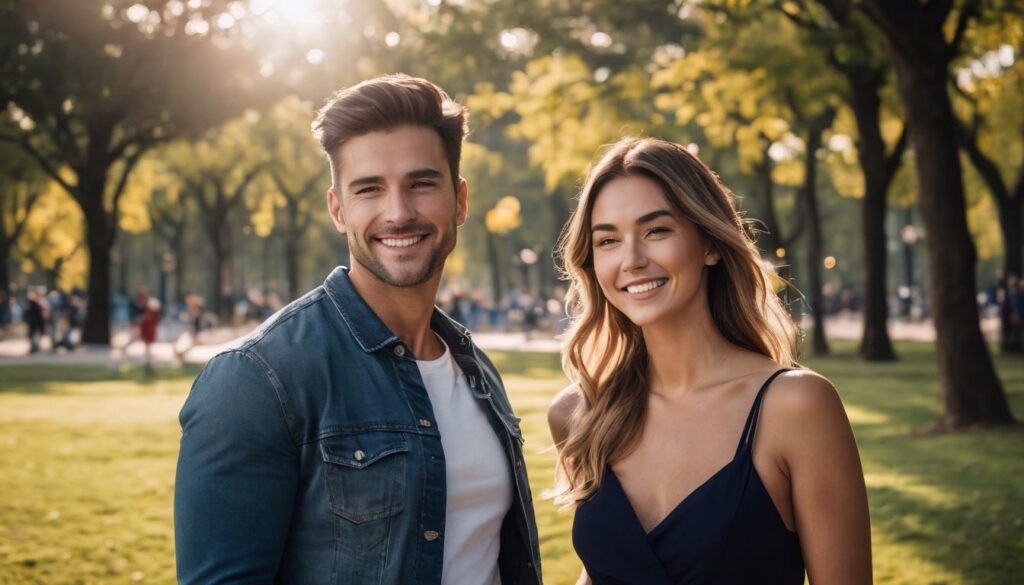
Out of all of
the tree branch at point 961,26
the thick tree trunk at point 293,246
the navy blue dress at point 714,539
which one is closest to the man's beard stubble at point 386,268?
the navy blue dress at point 714,539

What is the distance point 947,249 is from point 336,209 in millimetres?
11583

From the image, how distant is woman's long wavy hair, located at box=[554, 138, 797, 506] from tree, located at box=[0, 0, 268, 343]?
967 inches

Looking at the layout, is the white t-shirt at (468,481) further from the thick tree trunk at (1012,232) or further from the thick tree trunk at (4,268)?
the thick tree trunk at (4,268)

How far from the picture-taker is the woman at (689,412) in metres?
3.41

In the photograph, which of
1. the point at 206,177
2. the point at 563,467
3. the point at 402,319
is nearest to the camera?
the point at 402,319

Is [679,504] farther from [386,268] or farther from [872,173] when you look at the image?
[872,173]

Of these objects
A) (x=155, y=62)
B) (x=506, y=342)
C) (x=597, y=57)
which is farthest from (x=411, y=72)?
(x=506, y=342)

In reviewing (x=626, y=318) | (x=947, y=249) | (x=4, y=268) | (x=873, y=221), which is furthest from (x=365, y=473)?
(x=4, y=268)

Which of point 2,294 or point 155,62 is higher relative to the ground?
point 155,62

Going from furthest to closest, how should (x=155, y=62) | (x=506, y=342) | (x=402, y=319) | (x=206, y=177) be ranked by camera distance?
(x=206, y=177), (x=506, y=342), (x=155, y=62), (x=402, y=319)

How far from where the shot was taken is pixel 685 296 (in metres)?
3.84

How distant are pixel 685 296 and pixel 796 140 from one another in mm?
28515

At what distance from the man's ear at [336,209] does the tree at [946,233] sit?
1105cm

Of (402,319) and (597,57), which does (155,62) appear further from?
(402,319)
